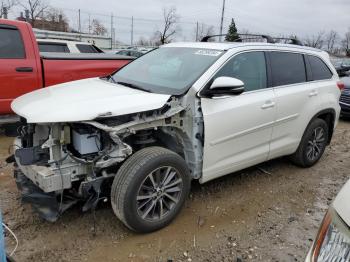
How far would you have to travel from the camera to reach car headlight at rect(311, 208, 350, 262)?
1649mm

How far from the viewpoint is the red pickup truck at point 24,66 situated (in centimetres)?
543

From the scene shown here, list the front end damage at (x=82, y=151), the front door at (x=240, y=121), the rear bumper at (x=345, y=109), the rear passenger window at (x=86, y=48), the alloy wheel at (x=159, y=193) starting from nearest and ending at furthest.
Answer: the front end damage at (x=82, y=151)
the alloy wheel at (x=159, y=193)
the front door at (x=240, y=121)
the rear bumper at (x=345, y=109)
the rear passenger window at (x=86, y=48)

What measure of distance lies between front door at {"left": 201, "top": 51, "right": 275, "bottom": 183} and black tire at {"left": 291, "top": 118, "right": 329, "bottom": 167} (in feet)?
2.87

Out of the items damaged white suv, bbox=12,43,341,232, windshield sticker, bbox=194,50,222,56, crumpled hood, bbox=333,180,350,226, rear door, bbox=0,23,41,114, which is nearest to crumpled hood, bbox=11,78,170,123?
damaged white suv, bbox=12,43,341,232

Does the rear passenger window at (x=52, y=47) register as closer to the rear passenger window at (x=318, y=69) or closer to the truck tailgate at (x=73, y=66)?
the truck tailgate at (x=73, y=66)

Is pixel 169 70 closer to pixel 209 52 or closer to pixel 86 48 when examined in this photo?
pixel 209 52

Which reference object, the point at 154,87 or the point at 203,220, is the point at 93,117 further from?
the point at 203,220

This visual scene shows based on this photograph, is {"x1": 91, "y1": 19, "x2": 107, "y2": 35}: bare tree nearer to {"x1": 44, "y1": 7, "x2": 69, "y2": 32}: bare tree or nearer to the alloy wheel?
{"x1": 44, "y1": 7, "x2": 69, "y2": 32}: bare tree

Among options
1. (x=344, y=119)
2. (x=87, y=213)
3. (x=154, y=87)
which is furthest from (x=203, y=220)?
(x=344, y=119)

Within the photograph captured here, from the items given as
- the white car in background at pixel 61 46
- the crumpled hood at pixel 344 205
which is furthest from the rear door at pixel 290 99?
the white car in background at pixel 61 46

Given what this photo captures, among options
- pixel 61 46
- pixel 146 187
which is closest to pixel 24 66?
pixel 146 187

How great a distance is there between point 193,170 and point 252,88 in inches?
46.5

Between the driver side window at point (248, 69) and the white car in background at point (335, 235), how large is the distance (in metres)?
2.11

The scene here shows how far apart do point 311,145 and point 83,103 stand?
3.42 m
